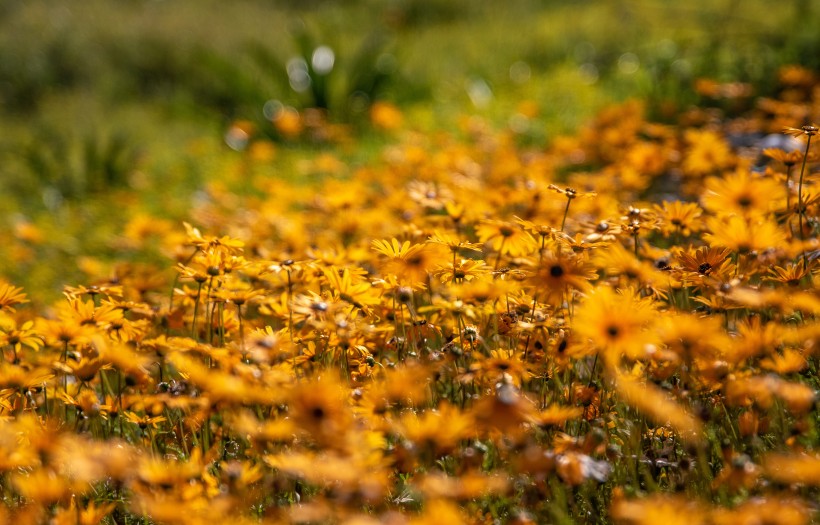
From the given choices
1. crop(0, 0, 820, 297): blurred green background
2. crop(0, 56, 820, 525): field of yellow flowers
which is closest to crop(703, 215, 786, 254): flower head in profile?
crop(0, 56, 820, 525): field of yellow flowers

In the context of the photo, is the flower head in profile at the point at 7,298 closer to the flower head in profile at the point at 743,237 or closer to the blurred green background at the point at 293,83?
the flower head in profile at the point at 743,237

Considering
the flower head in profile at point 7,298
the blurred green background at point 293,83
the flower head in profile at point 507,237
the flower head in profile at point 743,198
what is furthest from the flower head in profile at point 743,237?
the blurred green background at point 293,83

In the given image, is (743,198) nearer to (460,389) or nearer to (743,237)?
(743,237)

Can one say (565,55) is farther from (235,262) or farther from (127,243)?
(235,262)

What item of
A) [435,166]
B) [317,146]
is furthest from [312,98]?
[435,166]

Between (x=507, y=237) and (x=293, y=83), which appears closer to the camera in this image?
(x=507, y=237)

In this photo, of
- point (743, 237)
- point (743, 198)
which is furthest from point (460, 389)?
point (743, 198)
